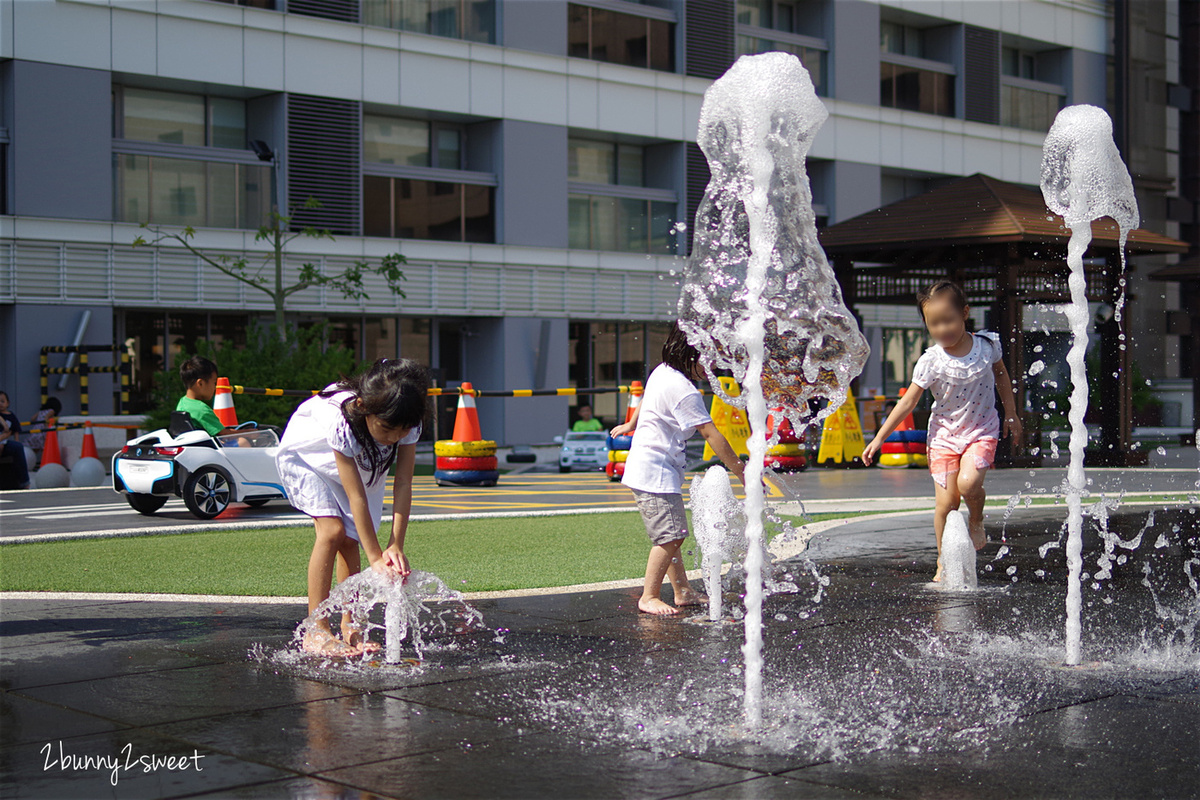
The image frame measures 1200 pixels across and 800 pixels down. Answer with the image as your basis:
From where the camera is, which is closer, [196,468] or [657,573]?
[657,573]

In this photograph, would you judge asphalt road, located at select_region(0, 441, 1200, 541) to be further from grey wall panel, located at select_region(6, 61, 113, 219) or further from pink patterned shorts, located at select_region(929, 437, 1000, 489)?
grey wall panel, located at select_region(6, 61, 113, 219)

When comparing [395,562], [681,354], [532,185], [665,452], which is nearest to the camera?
[395,562]

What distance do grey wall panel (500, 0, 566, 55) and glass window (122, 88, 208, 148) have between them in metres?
7.31

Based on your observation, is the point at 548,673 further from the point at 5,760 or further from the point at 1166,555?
the point at 1166,555

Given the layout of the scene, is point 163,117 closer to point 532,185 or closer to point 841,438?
point 532,185

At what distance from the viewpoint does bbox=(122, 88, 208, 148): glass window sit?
26.7 metres

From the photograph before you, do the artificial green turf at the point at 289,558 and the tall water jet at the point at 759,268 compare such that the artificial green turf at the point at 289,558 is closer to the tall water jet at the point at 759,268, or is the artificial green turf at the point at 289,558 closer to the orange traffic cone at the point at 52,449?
the tall water jet at the point at 759,268

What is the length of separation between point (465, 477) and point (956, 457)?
10.5 meters

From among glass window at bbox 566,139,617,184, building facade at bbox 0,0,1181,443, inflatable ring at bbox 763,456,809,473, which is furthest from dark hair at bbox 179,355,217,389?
glass window at bbox 566,139,617,184

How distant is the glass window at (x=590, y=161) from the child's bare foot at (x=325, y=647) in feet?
87.8

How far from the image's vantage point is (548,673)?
531 centimetres

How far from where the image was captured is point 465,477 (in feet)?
57.7

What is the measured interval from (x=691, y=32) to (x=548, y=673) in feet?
99.4

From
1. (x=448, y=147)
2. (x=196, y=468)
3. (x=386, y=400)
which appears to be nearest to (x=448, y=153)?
(x=448, y=147)
